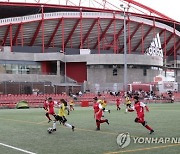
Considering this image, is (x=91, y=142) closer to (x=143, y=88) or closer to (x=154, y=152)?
(x=154, y=152)

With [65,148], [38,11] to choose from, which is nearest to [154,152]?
[65,148]

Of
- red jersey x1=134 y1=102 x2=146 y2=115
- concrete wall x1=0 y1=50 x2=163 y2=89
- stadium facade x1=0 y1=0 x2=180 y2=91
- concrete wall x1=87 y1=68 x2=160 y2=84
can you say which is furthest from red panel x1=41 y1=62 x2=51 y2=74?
red jersey x1=134 y1=102 x2=146 y2=115

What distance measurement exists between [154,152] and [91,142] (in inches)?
120

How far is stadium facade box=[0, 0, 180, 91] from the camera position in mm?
67688

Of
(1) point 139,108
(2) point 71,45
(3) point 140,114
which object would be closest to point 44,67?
(2) point 71,45

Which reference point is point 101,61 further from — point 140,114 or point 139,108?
point 140,114

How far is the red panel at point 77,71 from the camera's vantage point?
7188cm

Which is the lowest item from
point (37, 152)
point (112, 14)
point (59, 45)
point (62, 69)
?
point (37, 152)

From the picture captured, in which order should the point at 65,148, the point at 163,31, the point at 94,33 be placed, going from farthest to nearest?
the point at 163,31 < the point at 94,33 < the point at 65,148

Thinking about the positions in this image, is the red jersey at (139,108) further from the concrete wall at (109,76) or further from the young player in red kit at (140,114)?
the concrete wall at (109,76)

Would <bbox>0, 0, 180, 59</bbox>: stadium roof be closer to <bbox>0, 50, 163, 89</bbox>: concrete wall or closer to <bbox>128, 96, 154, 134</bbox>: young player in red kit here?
<bbox>0, 50, 163, 89</bbox>: concrete wall

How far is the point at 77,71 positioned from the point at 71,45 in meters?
12.2

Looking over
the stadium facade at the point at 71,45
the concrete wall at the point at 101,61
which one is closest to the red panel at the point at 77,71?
the stadium facade at the point at 71,45

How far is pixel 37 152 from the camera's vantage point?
A: 11383mm
